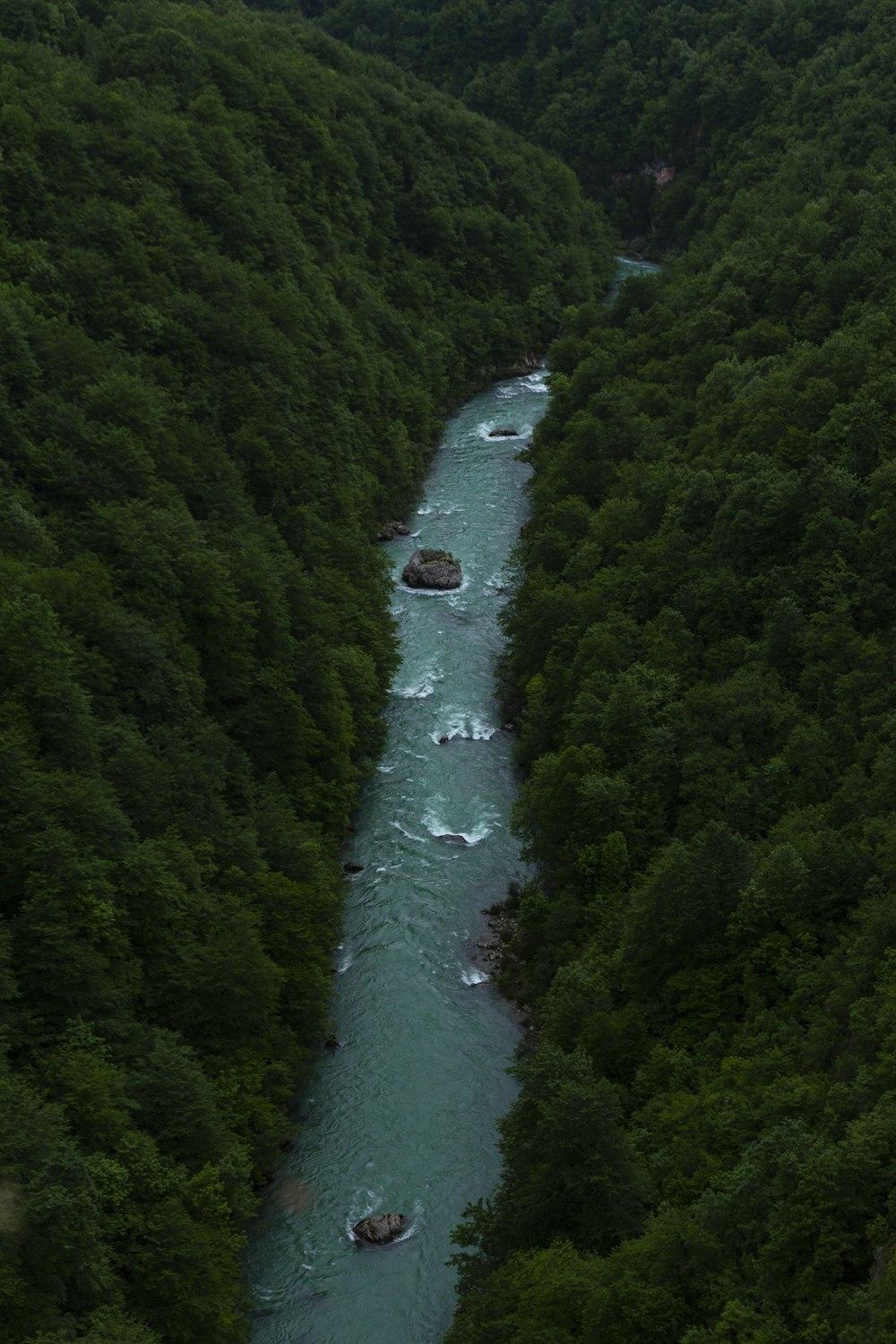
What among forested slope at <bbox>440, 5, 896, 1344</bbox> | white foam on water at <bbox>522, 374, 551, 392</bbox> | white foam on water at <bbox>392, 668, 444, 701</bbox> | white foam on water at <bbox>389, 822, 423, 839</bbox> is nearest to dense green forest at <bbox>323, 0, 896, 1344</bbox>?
forested slope at <bbox>440, 5, 896, 1344</bbox>

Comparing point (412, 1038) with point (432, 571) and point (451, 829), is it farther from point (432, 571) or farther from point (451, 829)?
point (432, 571)

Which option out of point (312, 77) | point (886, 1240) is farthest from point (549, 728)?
point (312, 77)

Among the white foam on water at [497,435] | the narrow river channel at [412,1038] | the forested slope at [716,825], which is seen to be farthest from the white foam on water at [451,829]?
the white foam on water at [497,435]

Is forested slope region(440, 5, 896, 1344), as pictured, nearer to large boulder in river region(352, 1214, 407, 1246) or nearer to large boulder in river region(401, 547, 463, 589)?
large boulder in river region(352, 1214, 407, 1246)

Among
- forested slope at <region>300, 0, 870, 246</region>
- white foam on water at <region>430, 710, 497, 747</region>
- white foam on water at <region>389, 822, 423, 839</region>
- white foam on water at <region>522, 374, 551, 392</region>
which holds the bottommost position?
white foam on water at <region>389, 822, 423, 839</region>

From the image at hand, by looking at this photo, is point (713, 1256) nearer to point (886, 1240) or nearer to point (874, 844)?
point (886, 1240)

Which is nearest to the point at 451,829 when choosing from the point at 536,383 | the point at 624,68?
the point at 536,383
